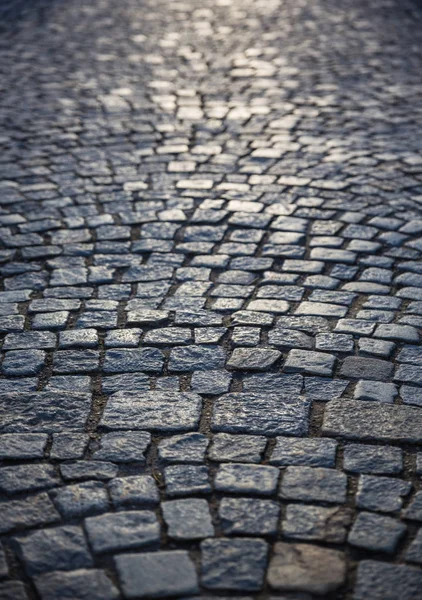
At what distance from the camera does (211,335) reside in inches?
176

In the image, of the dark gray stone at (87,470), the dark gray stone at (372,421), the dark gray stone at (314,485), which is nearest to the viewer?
the dark gray stone at (314,485)

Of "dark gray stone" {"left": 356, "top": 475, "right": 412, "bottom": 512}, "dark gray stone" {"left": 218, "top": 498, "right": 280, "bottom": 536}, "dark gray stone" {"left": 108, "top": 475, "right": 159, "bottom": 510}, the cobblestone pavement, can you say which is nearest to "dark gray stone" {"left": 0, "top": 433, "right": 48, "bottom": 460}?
the cobblestone pavement

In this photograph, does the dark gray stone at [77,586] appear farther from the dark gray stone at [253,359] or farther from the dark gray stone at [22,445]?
the dark gray stone at [253,359]

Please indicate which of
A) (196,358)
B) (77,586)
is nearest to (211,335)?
(196,358)

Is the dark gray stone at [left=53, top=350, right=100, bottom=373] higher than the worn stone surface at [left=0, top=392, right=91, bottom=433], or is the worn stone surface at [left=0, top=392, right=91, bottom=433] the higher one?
the dark gray stone at [left=53, top=350, right=100, bottom=373]

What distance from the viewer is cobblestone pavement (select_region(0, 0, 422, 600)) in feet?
9.99

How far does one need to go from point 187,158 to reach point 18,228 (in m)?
1.77

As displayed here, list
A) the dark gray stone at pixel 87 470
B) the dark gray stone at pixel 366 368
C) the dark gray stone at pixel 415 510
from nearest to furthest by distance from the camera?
the dark gray stone at pixel 415 510 < the dark gray stone at pixel 87 470 < the dark gray stone at pixel 366 368

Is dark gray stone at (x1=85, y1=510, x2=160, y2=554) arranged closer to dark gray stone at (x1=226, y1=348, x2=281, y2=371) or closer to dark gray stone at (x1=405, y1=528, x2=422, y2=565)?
dark gray stone at (x1=405, y1=528, x2=422, y2=565)

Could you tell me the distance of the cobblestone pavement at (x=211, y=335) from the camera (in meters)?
3.04

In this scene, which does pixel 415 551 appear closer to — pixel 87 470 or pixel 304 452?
pixel 304 452

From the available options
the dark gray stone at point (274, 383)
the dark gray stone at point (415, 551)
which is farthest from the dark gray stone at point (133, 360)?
the dark gray stone at point (415, 551)

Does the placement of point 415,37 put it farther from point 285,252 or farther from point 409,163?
point 285,252

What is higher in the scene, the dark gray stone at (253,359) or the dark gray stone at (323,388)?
the dark gray stone at (253,359)
